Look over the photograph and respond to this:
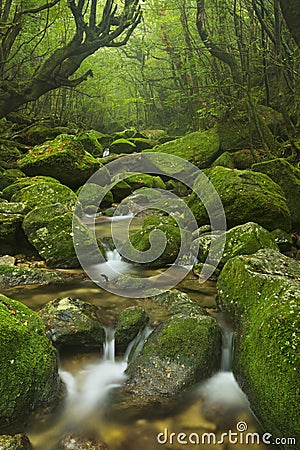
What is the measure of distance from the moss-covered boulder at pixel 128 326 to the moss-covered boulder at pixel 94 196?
5.63m

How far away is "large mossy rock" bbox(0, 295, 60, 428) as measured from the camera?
2492mm

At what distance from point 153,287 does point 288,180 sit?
3.73m

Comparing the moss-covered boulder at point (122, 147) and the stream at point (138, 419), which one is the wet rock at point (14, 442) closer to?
the stream at point (138, 419)

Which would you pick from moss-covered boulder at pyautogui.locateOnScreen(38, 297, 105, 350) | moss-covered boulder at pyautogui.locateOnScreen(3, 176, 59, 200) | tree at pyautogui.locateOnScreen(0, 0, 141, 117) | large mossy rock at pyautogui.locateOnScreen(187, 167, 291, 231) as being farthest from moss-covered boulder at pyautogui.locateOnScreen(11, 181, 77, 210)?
tree at pyautogui.locateOnScreen(0, 0, 141, 117)

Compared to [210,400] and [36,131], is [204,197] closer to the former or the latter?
[210,400]

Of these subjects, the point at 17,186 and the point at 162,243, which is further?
the point at 17,186

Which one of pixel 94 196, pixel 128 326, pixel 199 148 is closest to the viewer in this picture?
pixel 128 326

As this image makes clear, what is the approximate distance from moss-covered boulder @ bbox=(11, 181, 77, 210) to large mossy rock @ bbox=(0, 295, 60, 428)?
13.5 feet

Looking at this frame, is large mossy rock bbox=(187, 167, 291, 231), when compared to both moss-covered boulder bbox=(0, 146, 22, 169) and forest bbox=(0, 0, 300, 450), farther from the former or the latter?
moss-covered boulder bbox=(0, 146, 22, 169)

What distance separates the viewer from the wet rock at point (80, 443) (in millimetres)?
2535

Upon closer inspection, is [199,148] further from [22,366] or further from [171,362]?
[22,366]

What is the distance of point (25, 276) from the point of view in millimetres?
4887

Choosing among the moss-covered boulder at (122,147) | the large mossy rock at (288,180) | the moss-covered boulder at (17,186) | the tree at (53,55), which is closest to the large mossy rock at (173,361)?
the large mossy rock at (288,180)

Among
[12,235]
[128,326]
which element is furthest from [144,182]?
[128,326]
